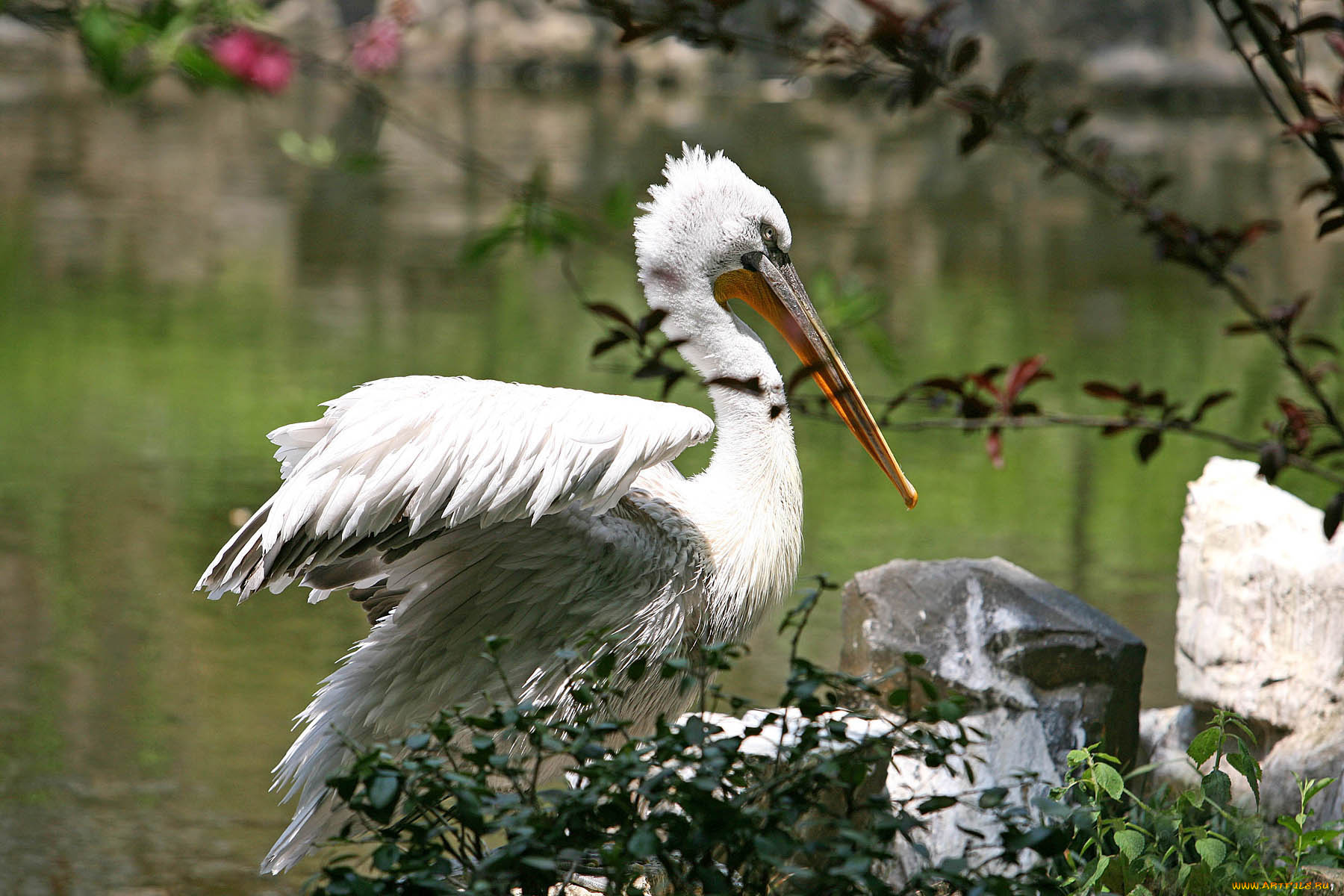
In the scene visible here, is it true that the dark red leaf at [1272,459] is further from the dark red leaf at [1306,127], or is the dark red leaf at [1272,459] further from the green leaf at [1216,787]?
the green leaf at [1216,787]

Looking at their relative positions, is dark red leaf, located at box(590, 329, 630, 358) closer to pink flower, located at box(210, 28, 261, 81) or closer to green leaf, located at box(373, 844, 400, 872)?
pink flower, located at box(210, 28, 261, 81)

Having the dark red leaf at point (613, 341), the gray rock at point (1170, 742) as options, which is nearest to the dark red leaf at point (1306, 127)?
the dark red leaf at point (613, 341)

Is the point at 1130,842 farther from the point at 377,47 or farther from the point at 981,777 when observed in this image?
the point at 377,47

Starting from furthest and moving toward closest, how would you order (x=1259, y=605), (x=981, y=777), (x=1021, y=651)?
1. (x=1259, y=605)
2. (x=1021, y=651)
3. (x=981, y=777)

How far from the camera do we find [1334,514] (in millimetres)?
1896

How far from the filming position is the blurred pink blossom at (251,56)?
71.1 inches

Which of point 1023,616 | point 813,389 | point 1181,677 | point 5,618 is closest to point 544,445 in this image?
point 1023,616

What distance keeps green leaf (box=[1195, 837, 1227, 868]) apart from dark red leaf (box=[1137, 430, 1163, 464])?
2.47 ft

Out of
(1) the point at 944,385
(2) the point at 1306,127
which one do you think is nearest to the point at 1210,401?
(1) the point at 944,385

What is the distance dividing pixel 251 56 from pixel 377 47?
645 mm

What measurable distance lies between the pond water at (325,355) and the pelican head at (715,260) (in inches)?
15.3

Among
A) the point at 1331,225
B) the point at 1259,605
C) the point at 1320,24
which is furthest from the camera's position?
the point at 1259,605

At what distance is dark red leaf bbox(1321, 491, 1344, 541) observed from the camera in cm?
188

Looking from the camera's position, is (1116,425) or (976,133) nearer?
(1116,425)
